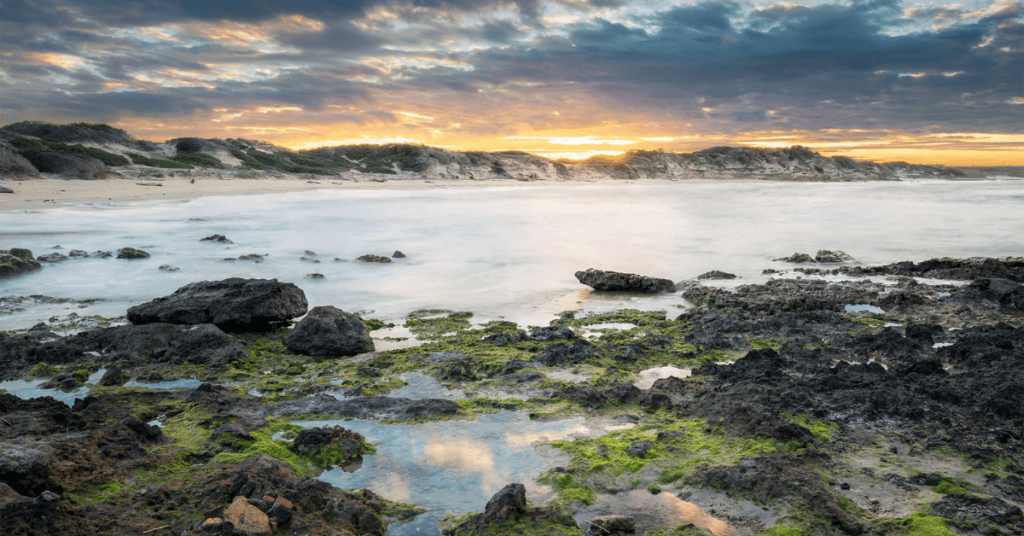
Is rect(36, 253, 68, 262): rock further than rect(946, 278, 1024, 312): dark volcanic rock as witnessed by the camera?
Yes

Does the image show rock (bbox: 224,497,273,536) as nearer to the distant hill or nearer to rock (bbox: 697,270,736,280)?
rock (bbox: 697,270,736,280)

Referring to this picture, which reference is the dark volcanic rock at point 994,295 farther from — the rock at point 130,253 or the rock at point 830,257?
the rock at point 130,253

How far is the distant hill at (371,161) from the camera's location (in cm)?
3462

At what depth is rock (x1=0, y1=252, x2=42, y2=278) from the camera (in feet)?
33.2

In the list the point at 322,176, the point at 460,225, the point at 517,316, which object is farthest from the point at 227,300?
the point at 322,176

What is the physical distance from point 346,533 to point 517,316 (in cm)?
534

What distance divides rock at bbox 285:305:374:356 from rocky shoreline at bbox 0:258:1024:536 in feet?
0.08

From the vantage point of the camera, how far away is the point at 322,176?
58406 millimetres

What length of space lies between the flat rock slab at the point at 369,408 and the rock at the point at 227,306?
8.35ft

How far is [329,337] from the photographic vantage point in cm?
618

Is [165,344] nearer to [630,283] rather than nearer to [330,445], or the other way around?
[330,445]

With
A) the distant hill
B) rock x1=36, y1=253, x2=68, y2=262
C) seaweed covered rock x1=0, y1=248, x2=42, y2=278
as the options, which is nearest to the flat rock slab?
seaweed covered rock x1=0, y1=248, x2=42, y2=278

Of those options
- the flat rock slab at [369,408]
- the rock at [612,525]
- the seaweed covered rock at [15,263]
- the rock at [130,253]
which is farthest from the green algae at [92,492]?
the rock at [130,253]

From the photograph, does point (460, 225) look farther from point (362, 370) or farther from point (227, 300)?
point (362, 370)
